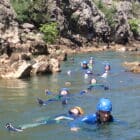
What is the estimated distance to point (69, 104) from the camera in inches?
1176

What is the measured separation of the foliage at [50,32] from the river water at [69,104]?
2656 centimetres

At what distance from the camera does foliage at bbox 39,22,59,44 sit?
75.5m

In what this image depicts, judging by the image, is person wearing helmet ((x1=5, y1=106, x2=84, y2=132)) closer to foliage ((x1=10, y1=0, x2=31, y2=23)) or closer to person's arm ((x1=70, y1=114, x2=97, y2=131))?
person's arm ((x1=70, y1=114, x2=97, y2=131))

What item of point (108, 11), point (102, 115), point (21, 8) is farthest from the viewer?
point (108, 11)

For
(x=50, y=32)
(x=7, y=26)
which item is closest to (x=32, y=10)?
(x=50, y=32)

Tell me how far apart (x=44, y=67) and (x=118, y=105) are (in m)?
16.9

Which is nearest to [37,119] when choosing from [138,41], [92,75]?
[92,75]

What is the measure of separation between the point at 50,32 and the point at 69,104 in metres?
46.6

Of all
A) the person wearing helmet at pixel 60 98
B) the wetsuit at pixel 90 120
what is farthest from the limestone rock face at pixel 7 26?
the wetsuit at pixel 90 120

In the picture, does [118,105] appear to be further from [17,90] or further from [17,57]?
[17,57]

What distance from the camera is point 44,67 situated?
45312 mm

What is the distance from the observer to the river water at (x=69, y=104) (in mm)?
21781

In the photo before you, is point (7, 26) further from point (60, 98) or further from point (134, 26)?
point (134, 26)

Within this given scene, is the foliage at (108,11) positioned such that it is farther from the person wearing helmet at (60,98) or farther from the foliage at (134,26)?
the person wearing helmet at (60,98)
